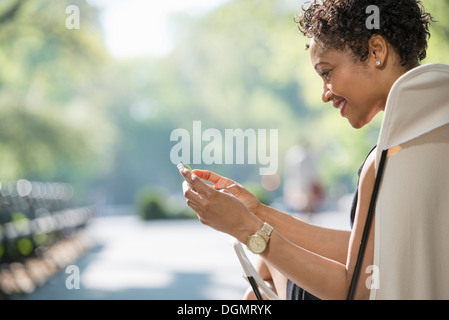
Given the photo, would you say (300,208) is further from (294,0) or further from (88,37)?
(88,37)

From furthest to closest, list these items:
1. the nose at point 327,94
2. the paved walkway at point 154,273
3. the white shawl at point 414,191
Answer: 1. the paved walkway at point 154,273
2. the nose at point 327,94
3. the white shawl at point 414,191

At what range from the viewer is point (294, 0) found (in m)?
12.0

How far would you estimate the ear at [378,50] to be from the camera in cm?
146

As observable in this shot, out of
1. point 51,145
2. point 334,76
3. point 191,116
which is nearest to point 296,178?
point 51,145

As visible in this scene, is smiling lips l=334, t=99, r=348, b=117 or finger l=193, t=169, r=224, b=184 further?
finger l=193, t=169, r=224, b=184

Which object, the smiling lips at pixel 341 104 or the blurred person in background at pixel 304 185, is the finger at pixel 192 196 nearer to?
the smiling lips at pixel 341 104

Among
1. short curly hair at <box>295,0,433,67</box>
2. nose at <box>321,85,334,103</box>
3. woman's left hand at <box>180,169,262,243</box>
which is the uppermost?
short curly hair at <box>295,0,433,67</box>

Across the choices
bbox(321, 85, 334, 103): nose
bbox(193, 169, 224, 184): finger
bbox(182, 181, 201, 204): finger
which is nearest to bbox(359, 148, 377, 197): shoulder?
bbox(321, 85, 334, 103): nose

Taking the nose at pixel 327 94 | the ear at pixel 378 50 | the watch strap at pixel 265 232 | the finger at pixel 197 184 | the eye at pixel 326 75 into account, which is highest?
the ear at pixel 378 50

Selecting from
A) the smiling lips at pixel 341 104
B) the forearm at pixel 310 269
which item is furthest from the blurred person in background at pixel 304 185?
the forearm at pixel 310 269

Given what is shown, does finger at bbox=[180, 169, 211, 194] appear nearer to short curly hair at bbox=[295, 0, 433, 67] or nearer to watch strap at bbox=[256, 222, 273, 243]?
watch strap at bbox=[256, 222, 273, 243]

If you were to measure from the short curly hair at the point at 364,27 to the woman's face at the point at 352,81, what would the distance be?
0.08 feet

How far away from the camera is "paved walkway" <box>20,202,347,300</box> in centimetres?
555
